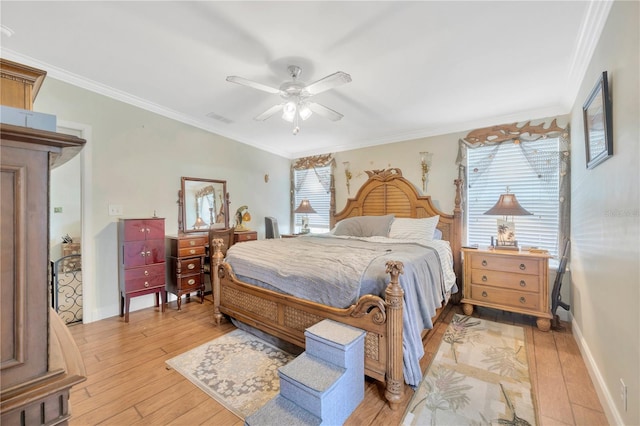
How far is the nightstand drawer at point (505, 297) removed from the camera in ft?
9.45

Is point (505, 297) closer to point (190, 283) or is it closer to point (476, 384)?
point (476, 384)

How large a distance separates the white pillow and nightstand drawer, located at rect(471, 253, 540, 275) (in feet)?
1.89

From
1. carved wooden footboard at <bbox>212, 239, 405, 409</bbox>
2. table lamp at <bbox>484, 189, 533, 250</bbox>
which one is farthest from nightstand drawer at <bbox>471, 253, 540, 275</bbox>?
carved wooden footboard at <bbox>212, 239, 405, 409</bbox>

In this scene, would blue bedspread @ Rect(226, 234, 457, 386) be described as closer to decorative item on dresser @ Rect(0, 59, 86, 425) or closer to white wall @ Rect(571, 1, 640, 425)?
white wall @ Rect(571, 1, 640, 425)

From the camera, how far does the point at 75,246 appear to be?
4.49 meters

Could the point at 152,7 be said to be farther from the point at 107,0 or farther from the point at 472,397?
the point at 472,397

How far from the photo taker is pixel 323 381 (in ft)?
4.94

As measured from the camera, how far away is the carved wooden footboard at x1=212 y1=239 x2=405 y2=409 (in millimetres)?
1759

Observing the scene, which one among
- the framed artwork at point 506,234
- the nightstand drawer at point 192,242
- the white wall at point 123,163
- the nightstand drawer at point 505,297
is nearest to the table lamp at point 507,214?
the framed artwork at point 506,234

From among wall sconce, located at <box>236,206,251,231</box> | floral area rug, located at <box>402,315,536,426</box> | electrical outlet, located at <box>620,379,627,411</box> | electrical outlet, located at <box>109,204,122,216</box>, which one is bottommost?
floral area rug, located at <box>402,315,536,426</box>

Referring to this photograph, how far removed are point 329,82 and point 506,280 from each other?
9.30 feet

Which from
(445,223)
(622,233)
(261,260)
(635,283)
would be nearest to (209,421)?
(261,260)

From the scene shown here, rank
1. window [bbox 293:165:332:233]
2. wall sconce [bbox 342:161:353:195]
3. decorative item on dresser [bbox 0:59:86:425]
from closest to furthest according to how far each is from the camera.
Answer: decorative item on dresser [bbox 0:59:86:425] < wall sconce [bbox 342:161:353:195] < window [bbox 293:165:332:233]

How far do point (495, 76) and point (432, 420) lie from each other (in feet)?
9.56
